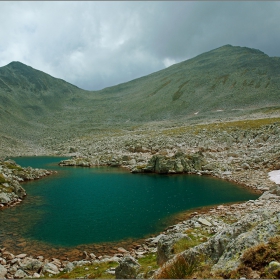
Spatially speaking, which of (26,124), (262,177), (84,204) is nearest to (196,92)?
(26,124)

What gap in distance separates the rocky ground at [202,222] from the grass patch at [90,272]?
6 cm

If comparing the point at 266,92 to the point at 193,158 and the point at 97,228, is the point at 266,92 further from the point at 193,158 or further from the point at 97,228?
the point at 97,228

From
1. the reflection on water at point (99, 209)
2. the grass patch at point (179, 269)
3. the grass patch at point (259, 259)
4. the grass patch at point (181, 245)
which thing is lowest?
the reflection on water at point (99, 209)

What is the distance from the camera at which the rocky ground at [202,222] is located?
26.3 ft

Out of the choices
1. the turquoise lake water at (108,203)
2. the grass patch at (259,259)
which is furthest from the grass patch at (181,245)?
the turquoise lake water at (108,203)

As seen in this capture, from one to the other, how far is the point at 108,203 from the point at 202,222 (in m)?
14.2

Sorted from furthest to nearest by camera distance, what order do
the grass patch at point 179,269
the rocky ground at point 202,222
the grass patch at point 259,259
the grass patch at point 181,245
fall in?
the grass patch at point 181,245
the rocky ground at point 202,222
the grass patch at point 179,269
the grass patch at point 259,259

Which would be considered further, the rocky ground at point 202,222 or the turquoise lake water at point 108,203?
the turquoise lake water at point 108,203

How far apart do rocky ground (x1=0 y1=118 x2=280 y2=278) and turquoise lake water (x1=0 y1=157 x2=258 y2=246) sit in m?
2.78

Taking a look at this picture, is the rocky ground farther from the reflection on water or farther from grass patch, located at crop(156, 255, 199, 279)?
the reflection on water

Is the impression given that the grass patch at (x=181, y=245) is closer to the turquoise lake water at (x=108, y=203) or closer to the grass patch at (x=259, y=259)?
the grass patch at (x=259, y=259)

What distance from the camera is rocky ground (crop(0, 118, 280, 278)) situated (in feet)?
26.3

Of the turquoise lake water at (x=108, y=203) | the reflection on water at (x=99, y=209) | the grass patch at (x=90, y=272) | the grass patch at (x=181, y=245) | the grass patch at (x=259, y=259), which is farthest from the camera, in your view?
the turquoise lake water at (x=108, y=203)

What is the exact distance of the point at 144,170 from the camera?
174 ft
